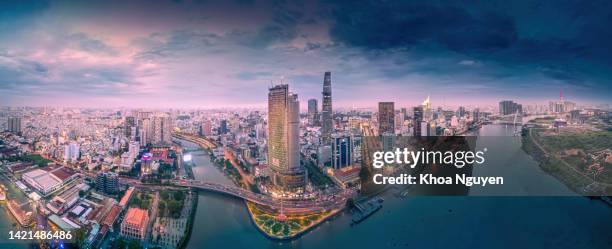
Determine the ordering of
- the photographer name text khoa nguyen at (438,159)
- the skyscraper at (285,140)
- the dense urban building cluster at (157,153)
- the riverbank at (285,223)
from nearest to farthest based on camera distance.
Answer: the photographer name text khoa nguyen at (438,159) → the dense urban building cluster at (157,153) → the riverbank at (285,223) → the skyscraper at (285,140)

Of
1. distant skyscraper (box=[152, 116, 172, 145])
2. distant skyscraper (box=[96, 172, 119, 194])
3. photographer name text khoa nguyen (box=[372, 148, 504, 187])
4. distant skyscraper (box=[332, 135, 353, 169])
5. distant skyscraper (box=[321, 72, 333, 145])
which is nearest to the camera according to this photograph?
photographer name text khoa nguyen (box=[372, 148, 504, 187])

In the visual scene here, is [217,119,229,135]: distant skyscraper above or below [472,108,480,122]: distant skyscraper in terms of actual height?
below

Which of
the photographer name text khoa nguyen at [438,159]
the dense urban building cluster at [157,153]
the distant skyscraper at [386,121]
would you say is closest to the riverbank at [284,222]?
the dense urban building cluster at [157,153]

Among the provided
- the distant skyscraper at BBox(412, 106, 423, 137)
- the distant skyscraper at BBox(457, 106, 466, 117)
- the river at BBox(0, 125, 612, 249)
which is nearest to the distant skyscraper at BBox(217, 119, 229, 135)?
the river at BBox(0, 125, 612, 249)

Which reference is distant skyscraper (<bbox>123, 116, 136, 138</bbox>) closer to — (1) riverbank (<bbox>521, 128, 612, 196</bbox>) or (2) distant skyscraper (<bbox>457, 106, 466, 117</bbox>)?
(2) distant skyscraper (<bbox>457, 106, 466, 117</bbox>)

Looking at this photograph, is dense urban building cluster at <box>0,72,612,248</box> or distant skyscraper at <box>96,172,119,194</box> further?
distant skyscraper at <box>96,172,119,194</box>

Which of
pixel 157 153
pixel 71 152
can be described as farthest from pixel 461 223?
pixel 71 152

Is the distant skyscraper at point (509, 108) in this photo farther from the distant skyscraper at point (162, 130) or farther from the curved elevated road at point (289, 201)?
the distant skyscraper at point (162, 130)

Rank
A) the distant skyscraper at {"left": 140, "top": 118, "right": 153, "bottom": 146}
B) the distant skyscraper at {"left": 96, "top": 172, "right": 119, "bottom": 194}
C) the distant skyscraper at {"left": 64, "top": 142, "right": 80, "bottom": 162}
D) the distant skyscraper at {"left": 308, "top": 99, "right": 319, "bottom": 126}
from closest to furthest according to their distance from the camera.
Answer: the distant skyscraper at {"left": 96, "top": 172, "right": 119, "bottom": 194} < the distant skyscraper at {"left": 64, "top": 142, "right": 80, "bottom": 162} < the distant skyscraper at {"left": 140, "top": 118, "right": 153, "bottom": 146} < the distant skyscraper at {"left": 308, "top": 99, "right": 319, "bottom": 126}

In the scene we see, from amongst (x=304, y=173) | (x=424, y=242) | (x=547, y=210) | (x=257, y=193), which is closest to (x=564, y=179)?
(x=547, y=210)
